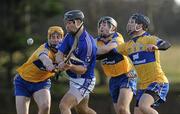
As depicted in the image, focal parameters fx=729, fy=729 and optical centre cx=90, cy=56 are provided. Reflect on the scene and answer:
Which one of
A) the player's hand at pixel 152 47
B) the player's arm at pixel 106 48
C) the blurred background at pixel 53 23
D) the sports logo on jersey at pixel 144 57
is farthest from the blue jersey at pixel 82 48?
the blurred background at pixel 53 23

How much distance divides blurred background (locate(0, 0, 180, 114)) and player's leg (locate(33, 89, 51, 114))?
11245mm

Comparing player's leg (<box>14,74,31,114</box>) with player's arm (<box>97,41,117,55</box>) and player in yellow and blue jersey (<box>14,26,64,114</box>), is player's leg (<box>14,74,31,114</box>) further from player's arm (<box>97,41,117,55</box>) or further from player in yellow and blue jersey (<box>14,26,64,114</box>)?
player's arm (<box>97,41,117,55</box>)

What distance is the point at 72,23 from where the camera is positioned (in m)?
12.3

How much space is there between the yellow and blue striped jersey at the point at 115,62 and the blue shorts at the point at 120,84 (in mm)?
Result: 92

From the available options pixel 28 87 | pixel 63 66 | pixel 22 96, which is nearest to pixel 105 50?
pixel 63 66

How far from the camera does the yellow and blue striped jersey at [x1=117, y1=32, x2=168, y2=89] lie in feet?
41.3

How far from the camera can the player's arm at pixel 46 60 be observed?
12758mm

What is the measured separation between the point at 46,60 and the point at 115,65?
1.35 m

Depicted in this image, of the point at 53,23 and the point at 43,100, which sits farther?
the point at 53,23

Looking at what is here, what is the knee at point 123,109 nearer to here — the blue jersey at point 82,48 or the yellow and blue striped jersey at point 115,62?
the yellow and blue striped jersey at point 115,62

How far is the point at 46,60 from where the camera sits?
12.9 m

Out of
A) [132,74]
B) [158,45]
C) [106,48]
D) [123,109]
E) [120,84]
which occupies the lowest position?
[123,109]

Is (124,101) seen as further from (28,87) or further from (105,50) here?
(28,87)

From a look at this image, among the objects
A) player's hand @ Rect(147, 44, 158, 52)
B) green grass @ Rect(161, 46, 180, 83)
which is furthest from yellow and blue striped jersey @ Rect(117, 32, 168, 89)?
green grass @ Rect(161, 46, 180, 83)
